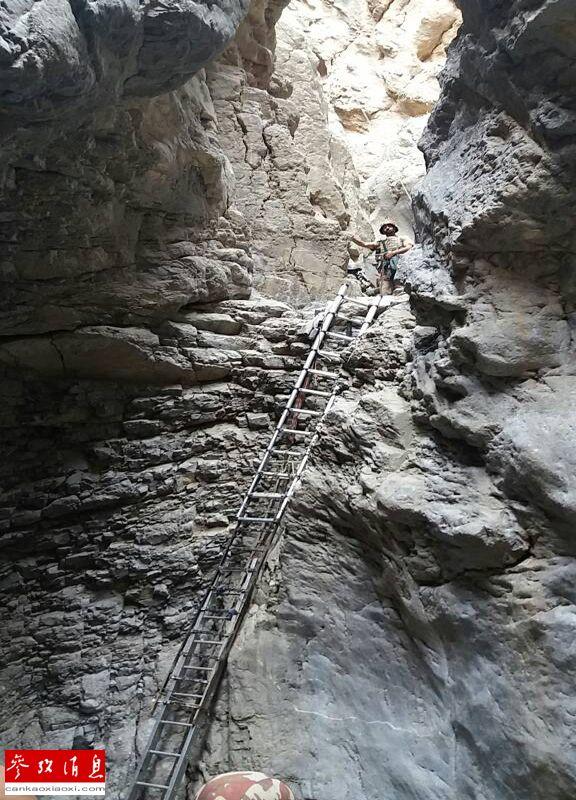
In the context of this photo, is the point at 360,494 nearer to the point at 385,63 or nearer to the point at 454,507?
the point at 454,507

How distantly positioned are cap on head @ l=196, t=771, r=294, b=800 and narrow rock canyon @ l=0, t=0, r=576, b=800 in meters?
0.35

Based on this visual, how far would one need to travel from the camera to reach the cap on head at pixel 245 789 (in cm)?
311

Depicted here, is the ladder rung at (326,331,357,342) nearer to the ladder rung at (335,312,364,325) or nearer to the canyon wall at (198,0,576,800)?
the ladder rung at (335,312,364,325)

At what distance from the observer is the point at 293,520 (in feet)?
13.8

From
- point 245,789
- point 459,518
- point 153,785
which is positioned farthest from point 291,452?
point 153,785

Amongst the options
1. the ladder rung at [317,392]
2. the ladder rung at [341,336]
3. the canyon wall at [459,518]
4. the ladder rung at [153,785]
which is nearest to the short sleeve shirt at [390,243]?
the ladder rung at [341,336]

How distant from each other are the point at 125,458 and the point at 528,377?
11.0 ft

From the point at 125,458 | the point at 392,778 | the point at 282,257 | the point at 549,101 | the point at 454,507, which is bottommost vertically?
the point at 392,778

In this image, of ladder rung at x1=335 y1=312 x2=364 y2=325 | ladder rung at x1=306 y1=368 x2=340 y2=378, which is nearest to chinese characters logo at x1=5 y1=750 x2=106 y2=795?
ladder rung at x1=306 y1=368 x2=340 y2=378

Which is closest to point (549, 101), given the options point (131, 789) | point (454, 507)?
point (454, 507)

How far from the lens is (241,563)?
456 cm

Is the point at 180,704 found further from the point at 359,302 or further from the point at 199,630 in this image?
the point at 359,302

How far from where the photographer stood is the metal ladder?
3.71 m

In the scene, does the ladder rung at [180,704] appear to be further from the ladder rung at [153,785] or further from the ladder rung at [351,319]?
the ladder rung at [351,319]
